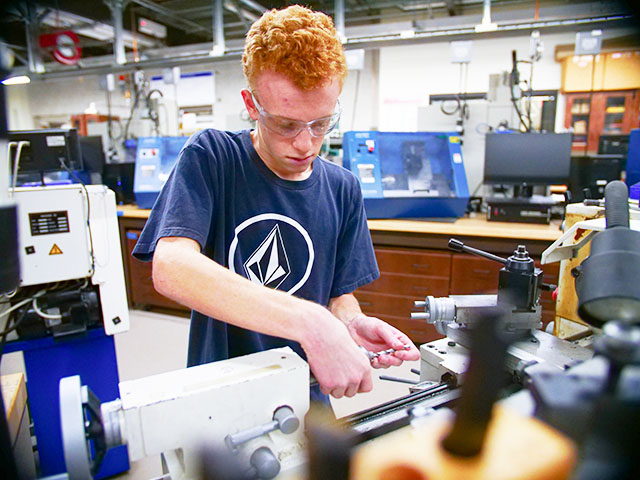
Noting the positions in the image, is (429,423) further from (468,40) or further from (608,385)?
(468,40)

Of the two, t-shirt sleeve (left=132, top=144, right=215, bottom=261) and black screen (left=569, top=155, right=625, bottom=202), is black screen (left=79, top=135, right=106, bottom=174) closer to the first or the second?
t-shirt sleeve (left=132, top=144, right=215, bottom=261)

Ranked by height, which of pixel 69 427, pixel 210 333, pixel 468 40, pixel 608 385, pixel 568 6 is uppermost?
pixel 568 6

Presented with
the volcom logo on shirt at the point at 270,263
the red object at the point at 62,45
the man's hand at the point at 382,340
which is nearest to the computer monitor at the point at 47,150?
the volcom logo on shirt at the point at 270,263

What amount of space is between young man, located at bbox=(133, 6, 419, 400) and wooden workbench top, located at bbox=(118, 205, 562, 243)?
1.57m

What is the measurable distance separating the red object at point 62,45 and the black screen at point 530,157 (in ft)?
16.6

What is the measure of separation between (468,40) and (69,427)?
11.3ft

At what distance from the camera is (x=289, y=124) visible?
889 mm

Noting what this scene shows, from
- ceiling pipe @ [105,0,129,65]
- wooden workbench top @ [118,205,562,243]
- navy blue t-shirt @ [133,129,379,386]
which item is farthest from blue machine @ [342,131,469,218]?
ceiling pipe @ [105,0,129,65]

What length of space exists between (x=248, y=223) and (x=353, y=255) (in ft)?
1.09

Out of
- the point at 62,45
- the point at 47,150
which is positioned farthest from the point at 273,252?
the point at 62,45

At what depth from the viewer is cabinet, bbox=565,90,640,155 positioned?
5.94 metres

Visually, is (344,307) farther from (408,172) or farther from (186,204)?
(408,172)

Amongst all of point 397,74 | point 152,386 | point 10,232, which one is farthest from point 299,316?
point 397,74

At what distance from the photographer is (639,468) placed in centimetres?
26
